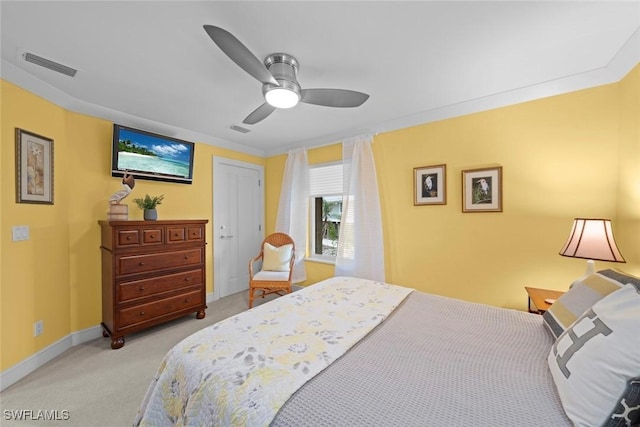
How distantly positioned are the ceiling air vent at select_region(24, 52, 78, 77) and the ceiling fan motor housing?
5.34 feet

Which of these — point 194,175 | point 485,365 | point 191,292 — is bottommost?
point 191,292

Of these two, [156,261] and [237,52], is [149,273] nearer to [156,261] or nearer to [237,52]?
[156,261]

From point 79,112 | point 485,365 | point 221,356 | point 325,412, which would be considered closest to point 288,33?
point 221,356

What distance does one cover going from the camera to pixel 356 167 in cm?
332

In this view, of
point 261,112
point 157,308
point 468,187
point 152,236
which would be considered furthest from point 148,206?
point 468,187

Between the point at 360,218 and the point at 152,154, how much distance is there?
2.68 m

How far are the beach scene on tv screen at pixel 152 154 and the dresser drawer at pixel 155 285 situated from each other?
4.19ft

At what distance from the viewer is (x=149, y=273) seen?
2.64m

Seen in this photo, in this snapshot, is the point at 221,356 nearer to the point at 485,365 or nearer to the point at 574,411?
the point at 485,365

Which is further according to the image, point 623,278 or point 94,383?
point 94,383

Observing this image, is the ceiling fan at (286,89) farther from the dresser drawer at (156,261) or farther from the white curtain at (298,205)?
the dresser drawer at (156,261)

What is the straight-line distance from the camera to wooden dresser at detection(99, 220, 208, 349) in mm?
2428

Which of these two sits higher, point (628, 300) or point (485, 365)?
point (628, 300)

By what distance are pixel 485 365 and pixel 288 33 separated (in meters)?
2.07
